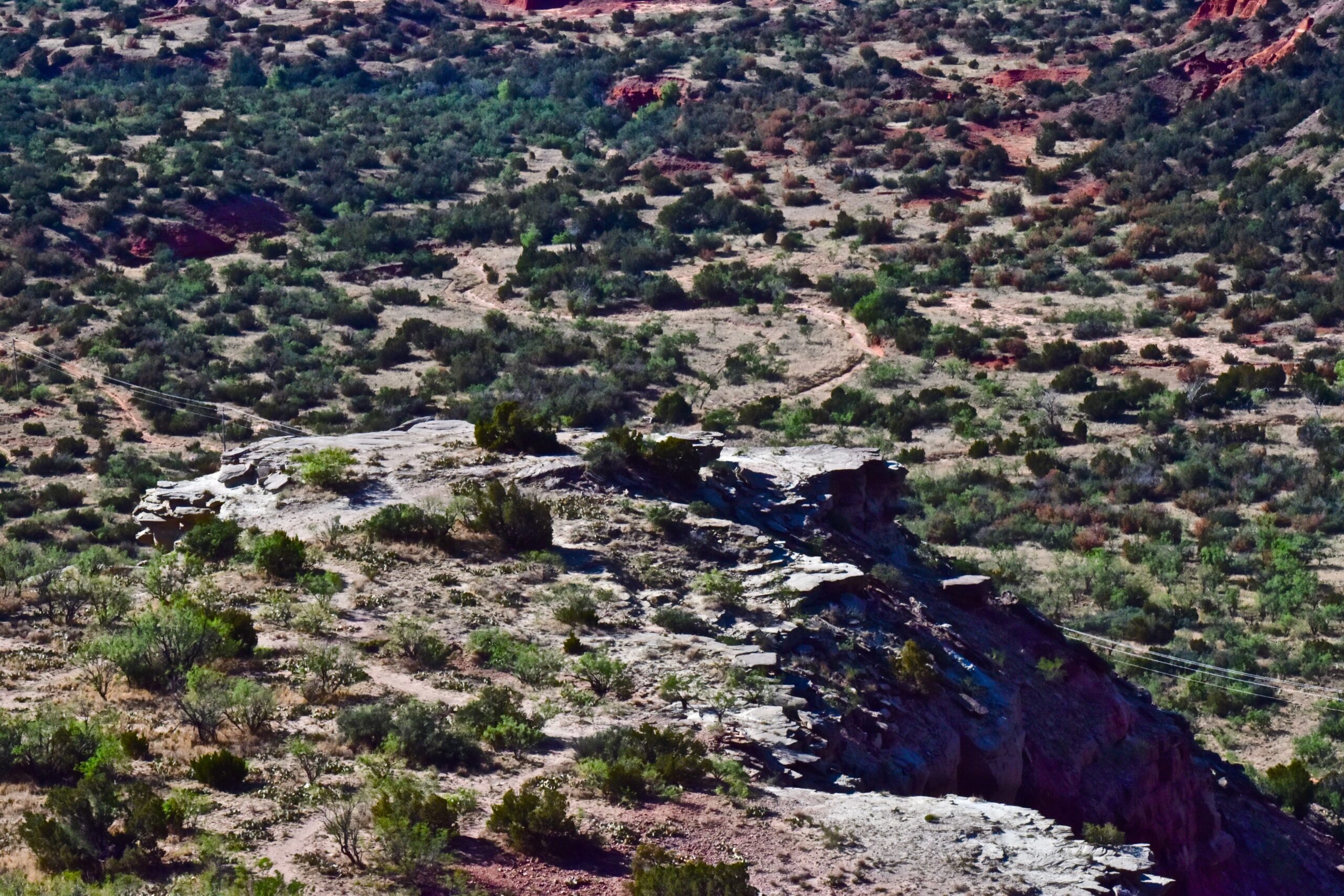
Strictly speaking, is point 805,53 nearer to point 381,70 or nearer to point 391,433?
point 381,70

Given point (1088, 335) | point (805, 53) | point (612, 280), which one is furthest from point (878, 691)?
point (805, 53)

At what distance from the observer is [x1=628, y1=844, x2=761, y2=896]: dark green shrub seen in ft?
32.6

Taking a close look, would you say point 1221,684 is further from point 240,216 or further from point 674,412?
point 240,216

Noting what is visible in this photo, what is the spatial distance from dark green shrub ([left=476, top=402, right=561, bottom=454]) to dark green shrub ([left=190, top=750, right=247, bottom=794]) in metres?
8.63

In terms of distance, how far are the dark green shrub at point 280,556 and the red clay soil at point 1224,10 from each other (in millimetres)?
62357

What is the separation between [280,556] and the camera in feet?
53.1

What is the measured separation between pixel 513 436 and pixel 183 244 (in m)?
36.8

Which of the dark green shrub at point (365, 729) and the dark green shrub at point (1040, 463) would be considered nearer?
the dark green shrub at point (365, 729)

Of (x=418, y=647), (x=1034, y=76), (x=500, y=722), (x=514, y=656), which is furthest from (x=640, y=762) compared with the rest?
(x=1034, y=76)

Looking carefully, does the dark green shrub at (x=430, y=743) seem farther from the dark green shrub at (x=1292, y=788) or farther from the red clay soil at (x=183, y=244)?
the red clay soil at (x=183, y=244)

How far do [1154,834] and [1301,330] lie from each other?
2910 centimetres

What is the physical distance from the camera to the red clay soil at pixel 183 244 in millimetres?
51969

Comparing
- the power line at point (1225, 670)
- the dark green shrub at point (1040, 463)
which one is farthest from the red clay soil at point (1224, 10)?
the power line at point (1225, 670)

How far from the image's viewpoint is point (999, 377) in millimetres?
42125
